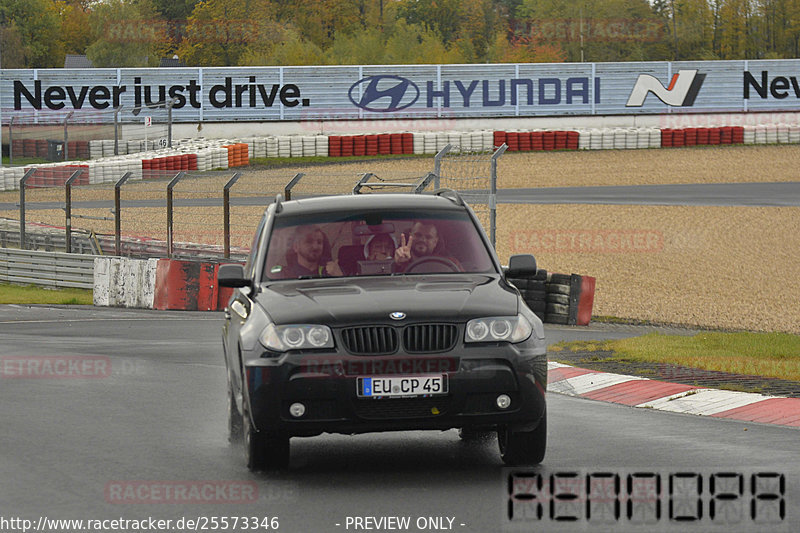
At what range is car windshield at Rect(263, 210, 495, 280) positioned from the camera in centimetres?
861

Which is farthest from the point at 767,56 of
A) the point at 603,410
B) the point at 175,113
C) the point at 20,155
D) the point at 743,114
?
the point at 603,410

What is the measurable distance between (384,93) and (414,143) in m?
5.80

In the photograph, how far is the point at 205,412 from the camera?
1035cm

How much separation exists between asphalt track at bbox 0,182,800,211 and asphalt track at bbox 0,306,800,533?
76.5 ft

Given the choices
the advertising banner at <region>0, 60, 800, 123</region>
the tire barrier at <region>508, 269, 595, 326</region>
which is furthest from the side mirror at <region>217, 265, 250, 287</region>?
the advertising banner at <region>0, 60, 800, 123</region>

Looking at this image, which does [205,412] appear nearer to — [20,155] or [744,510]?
[744,510]

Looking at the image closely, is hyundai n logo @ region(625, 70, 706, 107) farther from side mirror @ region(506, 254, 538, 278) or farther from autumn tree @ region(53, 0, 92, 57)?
autumn tree @ region(53, 0, 92, 57)

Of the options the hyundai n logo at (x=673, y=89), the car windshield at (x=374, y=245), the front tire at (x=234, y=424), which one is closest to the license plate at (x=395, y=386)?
the car windshield at (x=374, y=245)

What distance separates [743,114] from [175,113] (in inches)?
951

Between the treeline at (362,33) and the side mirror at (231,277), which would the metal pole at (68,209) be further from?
the treeline at (362,33)

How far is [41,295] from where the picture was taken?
22703 millimetres

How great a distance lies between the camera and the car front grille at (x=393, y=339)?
24.6ft

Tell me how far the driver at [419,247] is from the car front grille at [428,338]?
111 cm

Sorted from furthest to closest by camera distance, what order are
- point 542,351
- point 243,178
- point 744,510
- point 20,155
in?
point 20,155 → point 243,178 → point 542,351 → point 744,510
